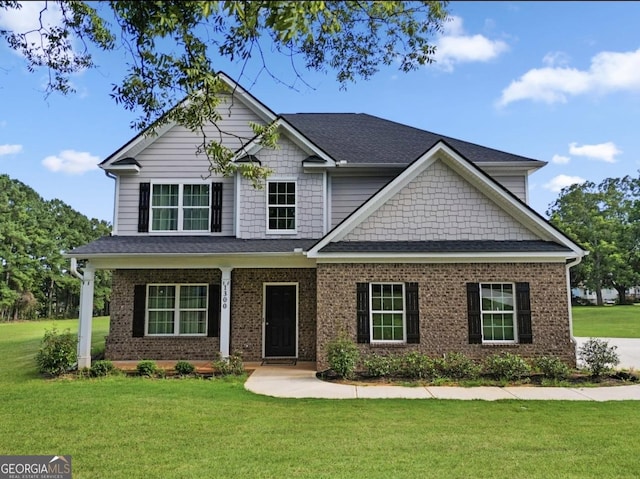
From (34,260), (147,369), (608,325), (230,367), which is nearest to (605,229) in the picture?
(608,325)

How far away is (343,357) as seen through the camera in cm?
1046

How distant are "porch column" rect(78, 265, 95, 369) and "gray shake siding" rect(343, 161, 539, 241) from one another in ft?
23.2

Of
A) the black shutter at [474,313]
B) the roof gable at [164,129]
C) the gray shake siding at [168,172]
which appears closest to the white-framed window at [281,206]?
the gray shake siding at [168,172]

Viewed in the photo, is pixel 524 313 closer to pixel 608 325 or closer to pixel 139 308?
pixel 139 308

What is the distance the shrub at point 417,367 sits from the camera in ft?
34.1

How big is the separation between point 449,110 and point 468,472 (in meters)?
5.93

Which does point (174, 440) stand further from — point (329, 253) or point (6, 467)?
point (329, 253)

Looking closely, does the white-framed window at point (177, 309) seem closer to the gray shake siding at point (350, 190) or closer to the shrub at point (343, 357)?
the shrub at point (343, 357)

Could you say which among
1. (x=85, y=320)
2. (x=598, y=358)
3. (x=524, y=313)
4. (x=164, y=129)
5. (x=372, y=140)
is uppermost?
(x=372, y=140)

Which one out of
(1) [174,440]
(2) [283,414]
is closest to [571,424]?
(2) [283,414]

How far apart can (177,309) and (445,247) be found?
7.96 meters

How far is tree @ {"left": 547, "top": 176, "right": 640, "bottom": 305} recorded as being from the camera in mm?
44656

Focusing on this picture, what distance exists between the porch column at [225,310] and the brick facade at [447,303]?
272 centimetres

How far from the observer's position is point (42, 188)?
5259cm
